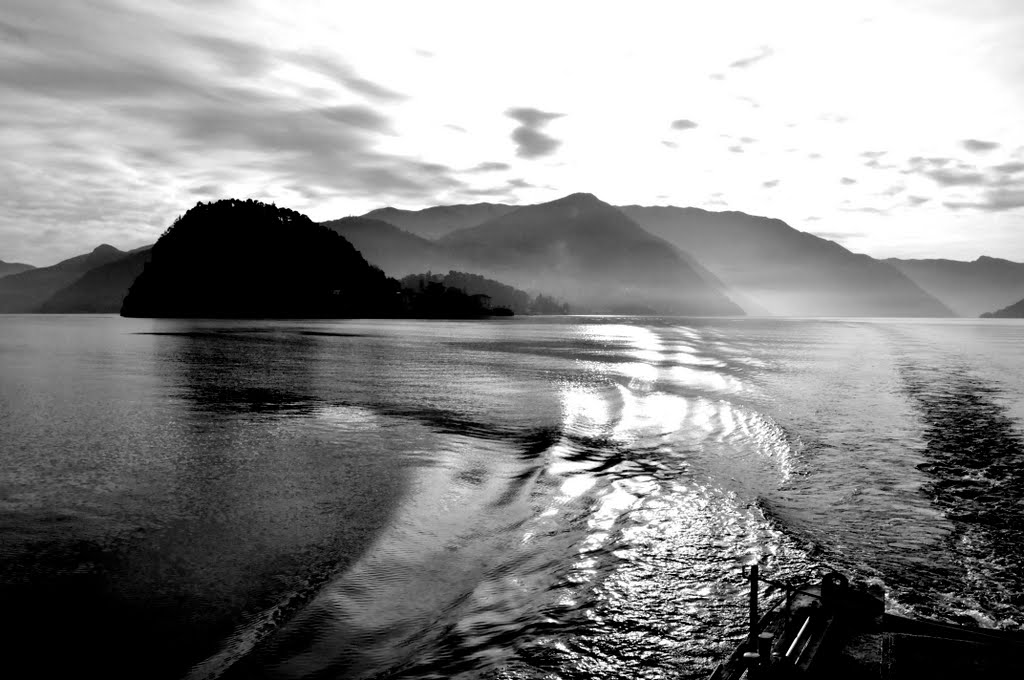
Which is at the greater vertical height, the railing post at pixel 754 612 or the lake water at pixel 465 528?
the railing post at pixel 754 612

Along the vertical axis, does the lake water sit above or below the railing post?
below

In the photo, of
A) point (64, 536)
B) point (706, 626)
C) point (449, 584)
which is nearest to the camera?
point (706, 626)

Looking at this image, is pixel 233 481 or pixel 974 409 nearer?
pixel 233 481

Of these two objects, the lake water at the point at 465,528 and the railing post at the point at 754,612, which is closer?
the railing post at the point at 754,612

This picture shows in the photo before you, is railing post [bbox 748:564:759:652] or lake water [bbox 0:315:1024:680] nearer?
railing post [bbox 748:564:759:652]

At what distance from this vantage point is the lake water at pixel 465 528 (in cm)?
946

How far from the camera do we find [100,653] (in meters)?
8.98

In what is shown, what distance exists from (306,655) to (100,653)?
10.3 ft

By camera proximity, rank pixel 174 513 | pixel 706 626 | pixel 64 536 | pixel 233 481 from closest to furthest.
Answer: pixel 706 626 → pixel 64 536 → pixel 174 513 → pixel 233 481

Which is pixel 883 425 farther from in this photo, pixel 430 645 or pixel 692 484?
pixel 430 645

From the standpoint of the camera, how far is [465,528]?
1495 centimetres

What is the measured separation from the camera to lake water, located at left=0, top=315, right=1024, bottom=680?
946 centimetres

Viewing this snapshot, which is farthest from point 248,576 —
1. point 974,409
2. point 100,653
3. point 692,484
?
point 974,409

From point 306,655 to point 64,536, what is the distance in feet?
28.4
